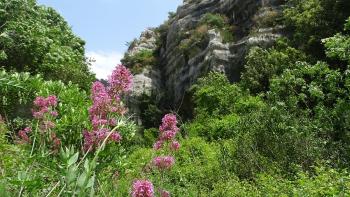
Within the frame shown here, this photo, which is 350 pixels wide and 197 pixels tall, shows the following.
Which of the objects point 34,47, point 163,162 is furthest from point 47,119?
point 34,47

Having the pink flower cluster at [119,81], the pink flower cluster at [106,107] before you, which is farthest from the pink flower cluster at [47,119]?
the pink flower cluster at [119,81]

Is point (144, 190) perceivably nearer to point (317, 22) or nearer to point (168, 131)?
point (168, 131)

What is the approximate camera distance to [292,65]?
23.7 meters

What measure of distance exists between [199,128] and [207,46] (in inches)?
400

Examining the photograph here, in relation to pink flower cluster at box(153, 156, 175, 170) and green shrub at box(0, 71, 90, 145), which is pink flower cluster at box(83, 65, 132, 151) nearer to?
pink flower cluster at box(153, 156, 175, 170)

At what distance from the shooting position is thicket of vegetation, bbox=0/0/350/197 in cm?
378

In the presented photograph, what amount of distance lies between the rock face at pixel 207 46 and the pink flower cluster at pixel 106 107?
2336 centimetres

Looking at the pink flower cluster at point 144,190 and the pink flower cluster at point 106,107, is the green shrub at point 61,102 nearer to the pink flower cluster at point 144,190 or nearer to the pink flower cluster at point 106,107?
the pink flower cluster at point 106,107

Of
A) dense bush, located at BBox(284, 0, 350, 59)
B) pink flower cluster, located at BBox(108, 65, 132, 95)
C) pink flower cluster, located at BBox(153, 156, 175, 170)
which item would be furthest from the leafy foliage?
pink flower cluster, located at BBox(108, 65, 132, 95)

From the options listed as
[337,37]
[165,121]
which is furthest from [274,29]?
[165,121]

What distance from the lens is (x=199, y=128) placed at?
23.6 metres

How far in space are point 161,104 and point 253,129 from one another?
22.6m

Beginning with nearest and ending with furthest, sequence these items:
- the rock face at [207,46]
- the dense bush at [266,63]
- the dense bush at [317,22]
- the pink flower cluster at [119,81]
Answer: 1. the pink flower cluster at [119,81]
2. the dense bush at [317,22]
3. the dense bush at [266,63]
4. the rock face at [207,46]

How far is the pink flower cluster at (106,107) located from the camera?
3674 millimetres
